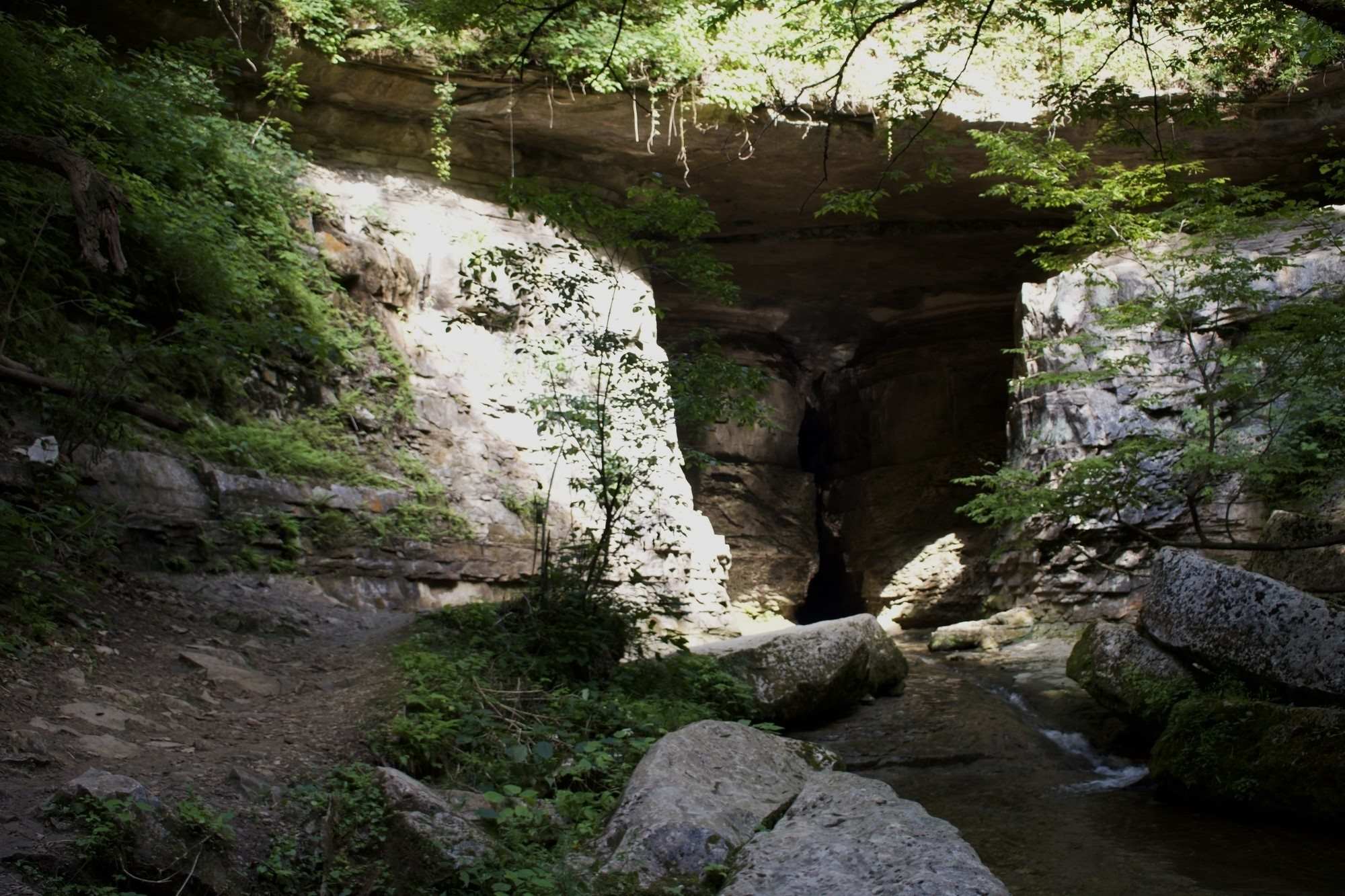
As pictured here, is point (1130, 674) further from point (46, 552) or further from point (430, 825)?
point (46, 552)

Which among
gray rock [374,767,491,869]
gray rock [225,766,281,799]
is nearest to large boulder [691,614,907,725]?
gray rock [374,767,491,869]

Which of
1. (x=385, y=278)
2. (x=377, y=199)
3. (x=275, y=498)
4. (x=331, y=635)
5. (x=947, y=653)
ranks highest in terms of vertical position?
(x=377, y=199)

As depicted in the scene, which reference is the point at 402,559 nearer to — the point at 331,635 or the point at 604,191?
the point at 331,635

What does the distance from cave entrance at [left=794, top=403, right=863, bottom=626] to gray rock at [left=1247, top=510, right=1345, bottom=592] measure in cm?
1013

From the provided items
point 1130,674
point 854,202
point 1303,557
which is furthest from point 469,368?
point 1303,557

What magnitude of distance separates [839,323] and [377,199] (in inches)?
394

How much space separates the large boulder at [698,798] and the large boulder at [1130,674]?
143 inches

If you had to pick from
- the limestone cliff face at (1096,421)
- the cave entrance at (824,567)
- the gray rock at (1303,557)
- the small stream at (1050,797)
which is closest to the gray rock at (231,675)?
the small stream at (1050,797)

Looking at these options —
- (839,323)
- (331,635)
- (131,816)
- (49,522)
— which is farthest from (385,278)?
(839,323)

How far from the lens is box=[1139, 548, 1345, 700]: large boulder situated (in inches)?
252

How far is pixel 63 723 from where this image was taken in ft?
13.1

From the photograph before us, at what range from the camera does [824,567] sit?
65.4ft

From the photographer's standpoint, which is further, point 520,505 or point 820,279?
point 820,279

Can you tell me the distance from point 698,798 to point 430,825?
1.11 m
